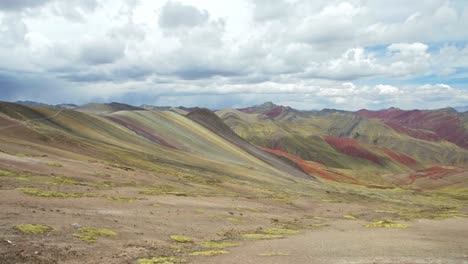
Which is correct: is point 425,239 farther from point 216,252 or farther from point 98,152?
point 98,152

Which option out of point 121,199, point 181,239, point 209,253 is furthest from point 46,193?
point 209,253

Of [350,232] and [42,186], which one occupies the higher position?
[42,186]

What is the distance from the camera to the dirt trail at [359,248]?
25906 mm

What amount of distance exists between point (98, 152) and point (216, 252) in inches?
2723

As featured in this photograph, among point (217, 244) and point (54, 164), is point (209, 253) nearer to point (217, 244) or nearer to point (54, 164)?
point (217, 244)

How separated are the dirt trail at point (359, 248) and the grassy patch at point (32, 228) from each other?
9965mm

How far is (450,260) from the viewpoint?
26.3m

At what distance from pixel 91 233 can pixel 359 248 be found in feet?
58.7

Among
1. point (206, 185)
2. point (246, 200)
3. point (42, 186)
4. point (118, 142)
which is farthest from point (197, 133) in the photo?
point (42, 186)

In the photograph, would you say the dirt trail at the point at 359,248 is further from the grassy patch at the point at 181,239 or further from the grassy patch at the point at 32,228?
the grassy patch at the point at 32,228

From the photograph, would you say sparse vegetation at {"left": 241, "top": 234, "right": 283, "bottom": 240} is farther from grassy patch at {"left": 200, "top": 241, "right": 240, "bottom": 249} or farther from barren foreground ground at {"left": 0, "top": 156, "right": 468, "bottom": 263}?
grassy patch at {"left": 200, "top": 241, "right": 240, "bottom": 249}

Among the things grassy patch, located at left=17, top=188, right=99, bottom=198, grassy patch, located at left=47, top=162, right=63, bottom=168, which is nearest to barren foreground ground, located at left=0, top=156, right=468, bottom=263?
grassy patch, located at left=17, top=188, right=99, bottom=198

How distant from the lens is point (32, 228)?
1070 inches

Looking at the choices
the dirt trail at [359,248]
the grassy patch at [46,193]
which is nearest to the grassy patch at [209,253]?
the dirt trail at [359,248]
